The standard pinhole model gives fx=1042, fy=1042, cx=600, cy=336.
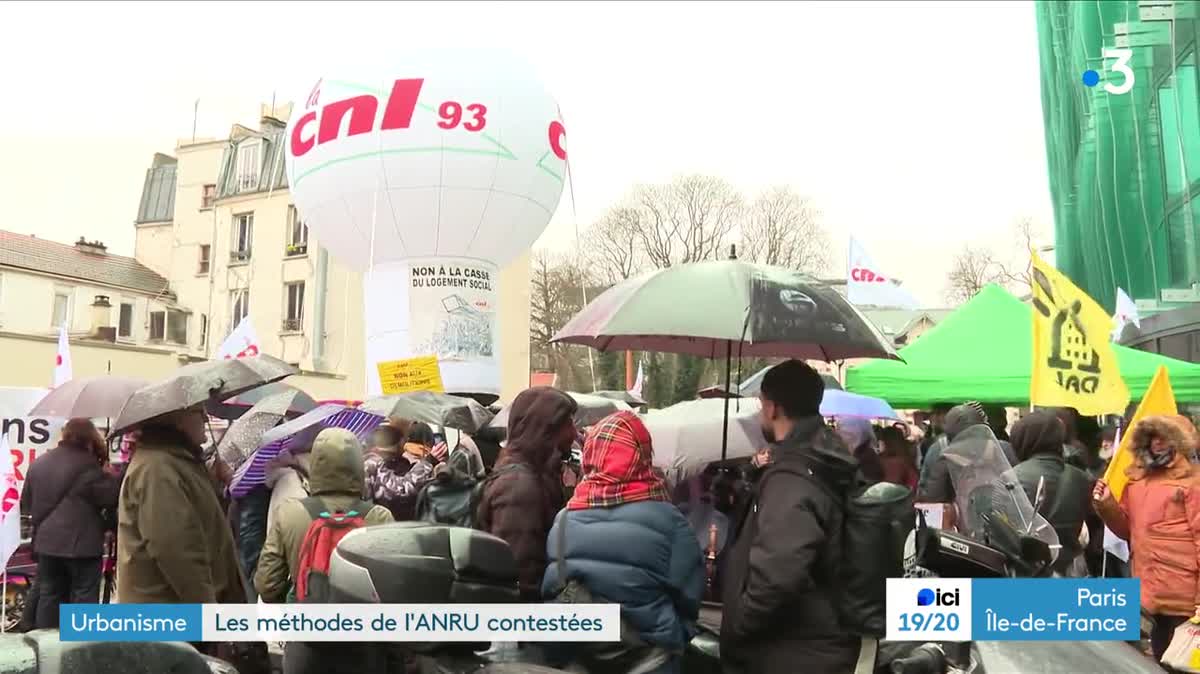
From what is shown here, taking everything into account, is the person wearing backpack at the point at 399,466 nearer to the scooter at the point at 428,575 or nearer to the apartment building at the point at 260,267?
the scooter at the point at 428,575

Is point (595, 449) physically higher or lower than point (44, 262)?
lower

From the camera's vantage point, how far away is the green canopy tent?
34.7 feet

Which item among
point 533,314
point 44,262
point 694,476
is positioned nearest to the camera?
point 694,476

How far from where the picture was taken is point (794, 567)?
329 centimetres

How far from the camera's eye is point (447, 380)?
11898 millimetres

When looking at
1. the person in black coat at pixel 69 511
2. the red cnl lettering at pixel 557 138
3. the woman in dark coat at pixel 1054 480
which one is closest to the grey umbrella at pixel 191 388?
the person in black coat at pixel 69 511

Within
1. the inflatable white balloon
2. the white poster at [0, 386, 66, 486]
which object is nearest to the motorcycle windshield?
Answer: the white poster at [0, 386, 66, 486]

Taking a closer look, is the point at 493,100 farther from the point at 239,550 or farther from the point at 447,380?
the point at 239,550

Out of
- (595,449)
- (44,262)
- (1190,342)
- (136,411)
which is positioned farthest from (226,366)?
(44,262)

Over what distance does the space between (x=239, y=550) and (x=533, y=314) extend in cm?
4157

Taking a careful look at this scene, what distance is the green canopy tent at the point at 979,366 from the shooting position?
1059cm

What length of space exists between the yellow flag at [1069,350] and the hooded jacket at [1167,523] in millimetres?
1365

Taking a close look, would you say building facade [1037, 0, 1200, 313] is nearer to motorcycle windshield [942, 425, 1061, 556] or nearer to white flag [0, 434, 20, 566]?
motorcycle windshield [942, 425, 1061, 556]

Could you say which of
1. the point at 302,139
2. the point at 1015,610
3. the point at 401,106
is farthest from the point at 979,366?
the point at 302,139
